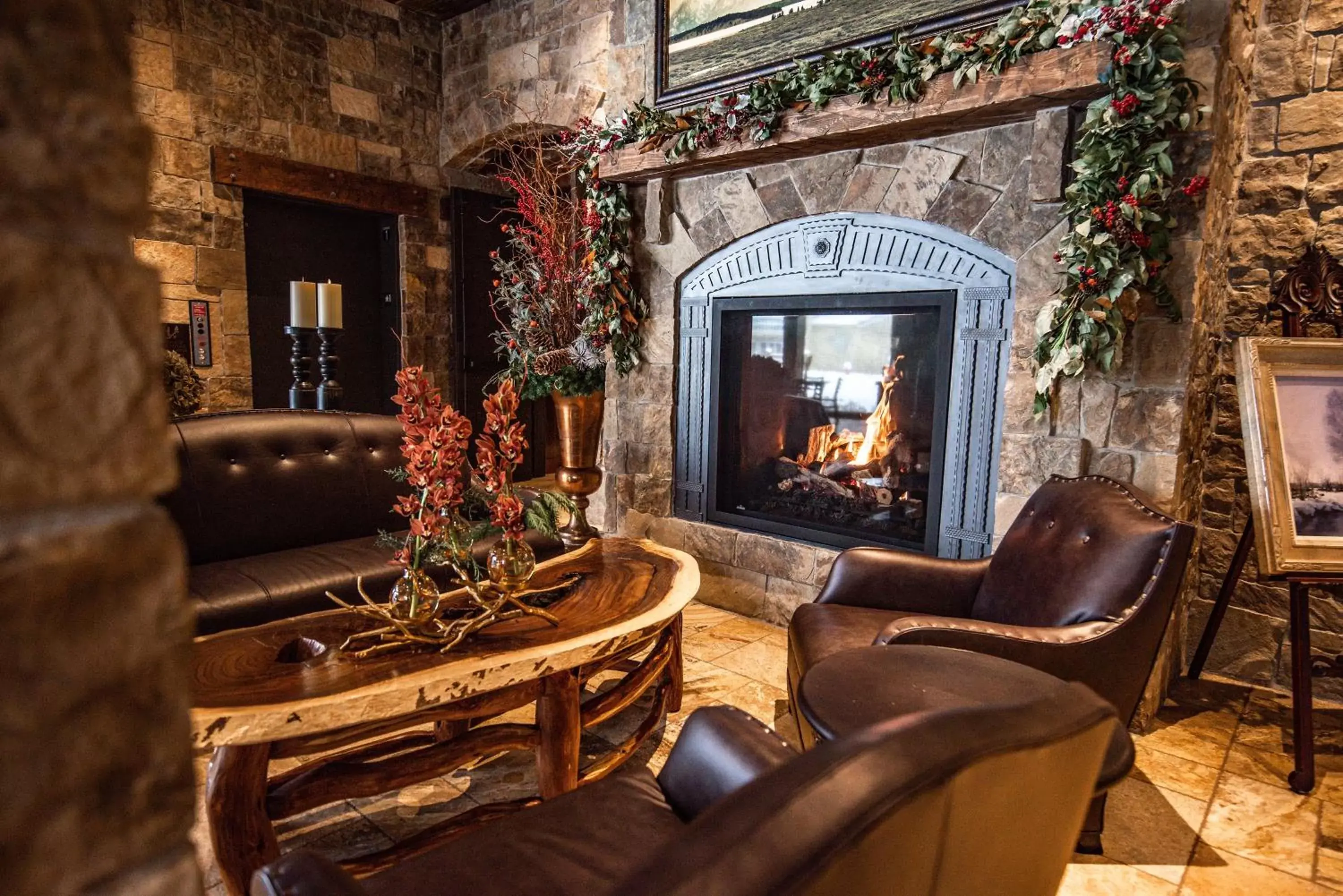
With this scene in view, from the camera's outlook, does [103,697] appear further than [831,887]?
No

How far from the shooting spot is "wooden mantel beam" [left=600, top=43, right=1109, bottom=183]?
226cm

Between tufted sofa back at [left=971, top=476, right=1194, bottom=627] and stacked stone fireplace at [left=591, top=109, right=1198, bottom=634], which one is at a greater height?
stacked stone fireplace at [left=591, top=109, right=1198, bottom=634]

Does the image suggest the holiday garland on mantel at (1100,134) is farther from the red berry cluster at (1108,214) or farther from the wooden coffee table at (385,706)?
the wooden coffee table at (385,706)

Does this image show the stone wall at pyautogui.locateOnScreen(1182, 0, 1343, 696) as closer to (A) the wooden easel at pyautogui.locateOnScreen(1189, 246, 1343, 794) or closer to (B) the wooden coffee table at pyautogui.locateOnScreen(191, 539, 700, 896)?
(A) the wooden easel at pyautogui.locateOnScreen(1189, 246, 1343, 794)

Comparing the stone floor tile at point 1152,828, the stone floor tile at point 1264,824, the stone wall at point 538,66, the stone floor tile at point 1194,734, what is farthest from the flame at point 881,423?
the stone wall at point 538,66

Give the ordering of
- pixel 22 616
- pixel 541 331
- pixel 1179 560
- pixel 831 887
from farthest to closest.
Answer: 1. pixel 541 331
2. pixel 1179 560
3. pixel 831 887
4. pixel 22 616

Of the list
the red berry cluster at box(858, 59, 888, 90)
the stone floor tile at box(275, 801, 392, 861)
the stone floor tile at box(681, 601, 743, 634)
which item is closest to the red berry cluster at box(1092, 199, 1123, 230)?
the red berry cluster at box(858, 59, 888, 90)

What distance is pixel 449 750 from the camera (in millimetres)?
1646

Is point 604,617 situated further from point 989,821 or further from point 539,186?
point 539,186

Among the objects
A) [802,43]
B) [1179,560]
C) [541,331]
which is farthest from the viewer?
[541,331]

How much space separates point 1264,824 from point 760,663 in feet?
5.08

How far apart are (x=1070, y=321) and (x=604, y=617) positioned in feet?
5.60

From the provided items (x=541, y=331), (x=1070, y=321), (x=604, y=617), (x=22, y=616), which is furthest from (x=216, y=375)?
(x=22, y=616)

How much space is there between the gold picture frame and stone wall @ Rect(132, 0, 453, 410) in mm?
4694
